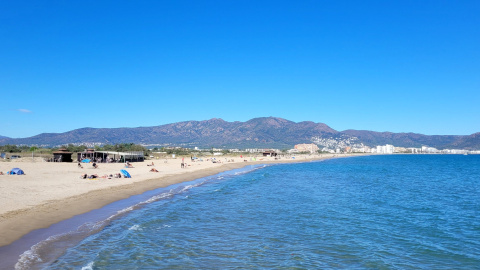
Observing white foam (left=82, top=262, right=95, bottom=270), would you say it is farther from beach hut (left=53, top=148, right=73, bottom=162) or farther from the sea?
beach hut (left=53, top=148, right=73, bottom=162)

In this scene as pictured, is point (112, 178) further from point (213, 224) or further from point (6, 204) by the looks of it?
point (213, 224)

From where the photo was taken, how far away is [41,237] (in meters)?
9.98

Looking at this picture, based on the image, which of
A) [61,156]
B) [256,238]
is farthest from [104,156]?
[256,238]

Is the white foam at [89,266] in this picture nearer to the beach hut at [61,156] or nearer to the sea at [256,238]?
the sea at [256,238]

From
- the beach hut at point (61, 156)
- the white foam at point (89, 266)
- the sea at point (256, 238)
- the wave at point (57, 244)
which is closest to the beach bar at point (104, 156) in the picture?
the beach hut at point (61, 156)

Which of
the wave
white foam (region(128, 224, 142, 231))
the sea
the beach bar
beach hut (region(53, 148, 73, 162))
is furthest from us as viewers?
the beach bar

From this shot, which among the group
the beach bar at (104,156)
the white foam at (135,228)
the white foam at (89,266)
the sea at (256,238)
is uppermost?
the beach bar at (104,156)

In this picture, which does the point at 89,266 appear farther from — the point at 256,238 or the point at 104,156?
the point at 104,156

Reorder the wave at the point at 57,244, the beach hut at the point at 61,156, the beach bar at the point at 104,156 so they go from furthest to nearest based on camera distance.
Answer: the beach bar at the point at 104,156 < the beach hut at the point at 61,156 < the wave at the point at 57,244

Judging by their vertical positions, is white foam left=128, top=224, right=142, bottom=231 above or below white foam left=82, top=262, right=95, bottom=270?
below

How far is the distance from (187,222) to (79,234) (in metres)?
3.98

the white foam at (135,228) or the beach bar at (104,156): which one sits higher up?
the beach bar at (104,156)

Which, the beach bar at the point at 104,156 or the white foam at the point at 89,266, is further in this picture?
the beach bar at the point at 104,156

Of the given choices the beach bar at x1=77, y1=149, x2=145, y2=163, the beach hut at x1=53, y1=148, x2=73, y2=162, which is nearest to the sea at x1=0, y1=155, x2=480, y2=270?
the beach hut at x1=53, y1=148, x2=73, y2=162
